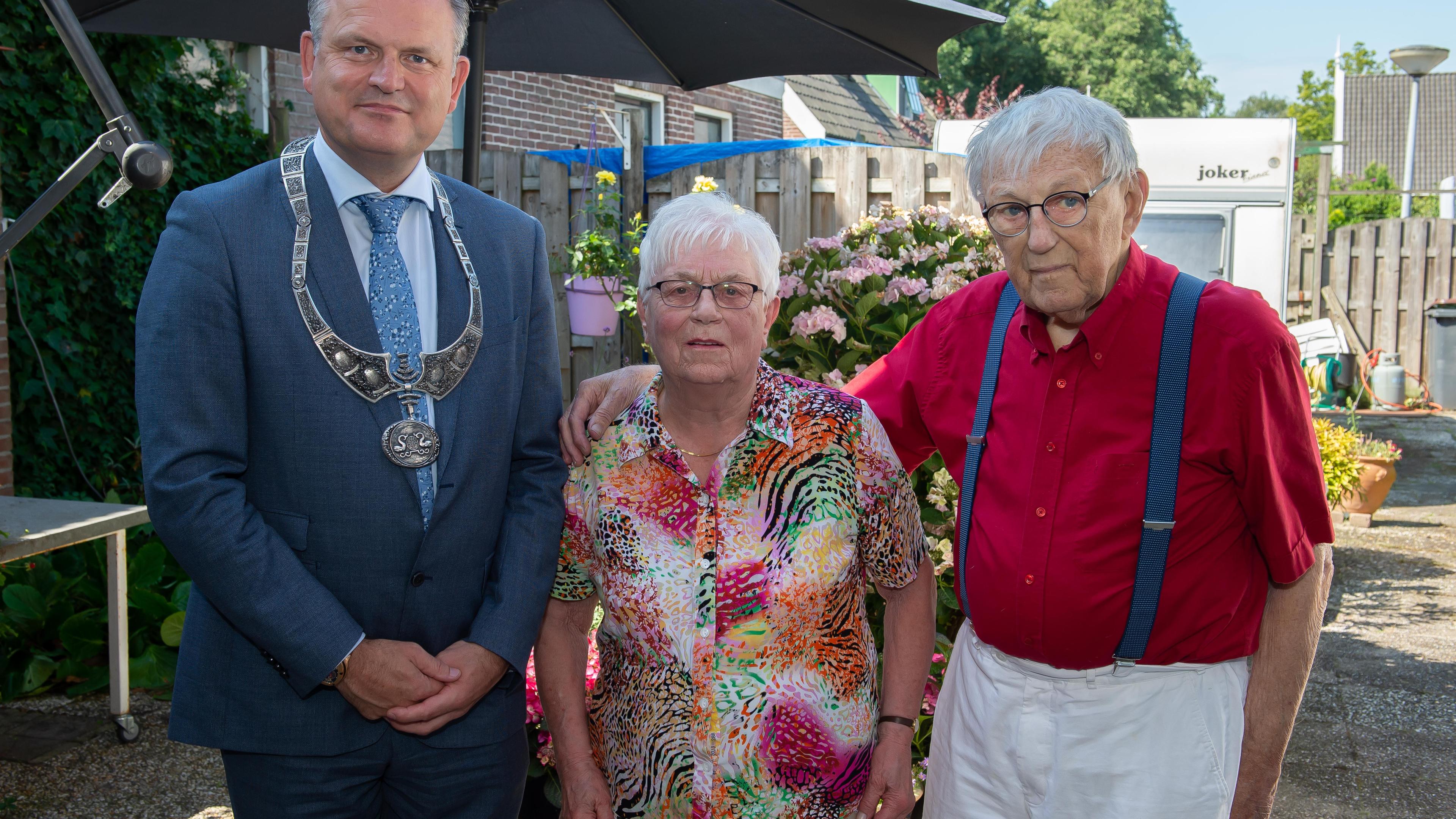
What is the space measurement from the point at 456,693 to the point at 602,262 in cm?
523

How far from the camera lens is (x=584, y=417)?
6.52 feet

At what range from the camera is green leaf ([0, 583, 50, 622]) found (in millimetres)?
4352

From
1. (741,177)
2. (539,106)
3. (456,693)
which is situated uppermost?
(539,106)

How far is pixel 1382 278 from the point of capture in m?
13.6

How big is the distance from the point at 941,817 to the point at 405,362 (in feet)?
4.42

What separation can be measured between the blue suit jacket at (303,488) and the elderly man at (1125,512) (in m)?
0.26

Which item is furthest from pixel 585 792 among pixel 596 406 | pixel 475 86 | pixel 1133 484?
pixel 475 86

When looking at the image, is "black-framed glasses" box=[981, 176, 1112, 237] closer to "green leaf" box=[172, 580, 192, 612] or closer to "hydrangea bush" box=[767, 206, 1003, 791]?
"hydrangea bush" box=[767, 206, 1003, 791]

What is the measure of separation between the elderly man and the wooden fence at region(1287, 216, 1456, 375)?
43.6ft

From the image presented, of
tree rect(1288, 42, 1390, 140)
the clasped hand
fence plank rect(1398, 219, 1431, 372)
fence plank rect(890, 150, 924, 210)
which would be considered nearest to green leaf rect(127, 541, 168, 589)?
the clasped hand

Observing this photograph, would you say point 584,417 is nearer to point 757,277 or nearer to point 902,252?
point 757,277

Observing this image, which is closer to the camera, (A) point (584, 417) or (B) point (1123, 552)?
(B) point (1123, 552)

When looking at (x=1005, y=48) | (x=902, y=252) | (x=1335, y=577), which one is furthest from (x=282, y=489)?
(x=1005, y=48)

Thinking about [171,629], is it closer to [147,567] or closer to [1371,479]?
[147,567]
